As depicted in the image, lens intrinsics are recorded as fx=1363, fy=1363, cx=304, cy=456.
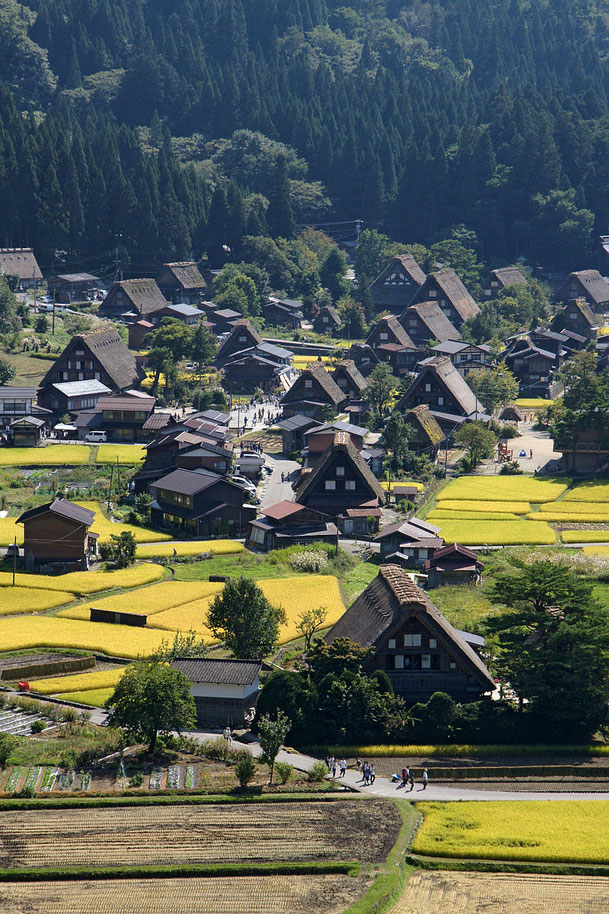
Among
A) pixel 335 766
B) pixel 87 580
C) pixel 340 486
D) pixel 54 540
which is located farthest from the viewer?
pixel 340 486

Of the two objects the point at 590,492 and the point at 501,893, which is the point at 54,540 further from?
the point at 501,893

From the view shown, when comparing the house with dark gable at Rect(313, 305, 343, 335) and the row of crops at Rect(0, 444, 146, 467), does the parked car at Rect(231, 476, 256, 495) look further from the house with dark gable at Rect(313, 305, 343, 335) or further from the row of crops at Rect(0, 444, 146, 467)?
the house with dark gable at Rect(313, 305, 343, 335)

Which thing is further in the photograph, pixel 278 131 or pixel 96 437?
pixel 278 131

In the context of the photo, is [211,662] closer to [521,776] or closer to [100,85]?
[521,776]

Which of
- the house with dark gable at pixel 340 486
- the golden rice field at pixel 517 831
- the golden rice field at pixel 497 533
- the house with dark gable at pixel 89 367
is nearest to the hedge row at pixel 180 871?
the golden rice field at pixel 517 831

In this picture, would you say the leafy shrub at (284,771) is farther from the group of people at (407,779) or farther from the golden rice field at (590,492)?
the golden rice field at (590,492)

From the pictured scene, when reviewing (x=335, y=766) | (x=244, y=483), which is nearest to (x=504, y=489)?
(x=244, y=483)
